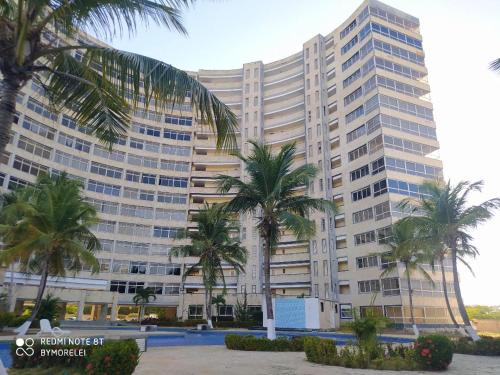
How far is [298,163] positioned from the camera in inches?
2397

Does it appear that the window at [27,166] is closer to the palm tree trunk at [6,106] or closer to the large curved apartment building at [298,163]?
the large curved apartment building at [298,163]

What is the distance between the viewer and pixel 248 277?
5522cm

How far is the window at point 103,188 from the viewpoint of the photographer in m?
54.2

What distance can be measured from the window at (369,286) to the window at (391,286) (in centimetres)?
105

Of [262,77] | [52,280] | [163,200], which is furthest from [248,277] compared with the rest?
[262,77]

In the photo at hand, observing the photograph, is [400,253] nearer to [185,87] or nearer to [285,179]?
[285,179]

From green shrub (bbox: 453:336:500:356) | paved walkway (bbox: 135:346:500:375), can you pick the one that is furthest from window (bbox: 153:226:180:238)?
green shrub (bbox: 453:336:500:356)

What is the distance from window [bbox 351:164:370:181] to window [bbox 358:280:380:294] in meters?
14.0

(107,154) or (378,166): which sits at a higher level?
(107,154)

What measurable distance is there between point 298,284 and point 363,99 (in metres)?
28.5

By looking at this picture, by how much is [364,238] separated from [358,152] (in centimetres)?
1216

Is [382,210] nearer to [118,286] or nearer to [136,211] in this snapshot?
[136,211]

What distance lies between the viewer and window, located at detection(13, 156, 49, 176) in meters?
44.9

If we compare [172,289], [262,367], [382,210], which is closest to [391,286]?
[382,210]
